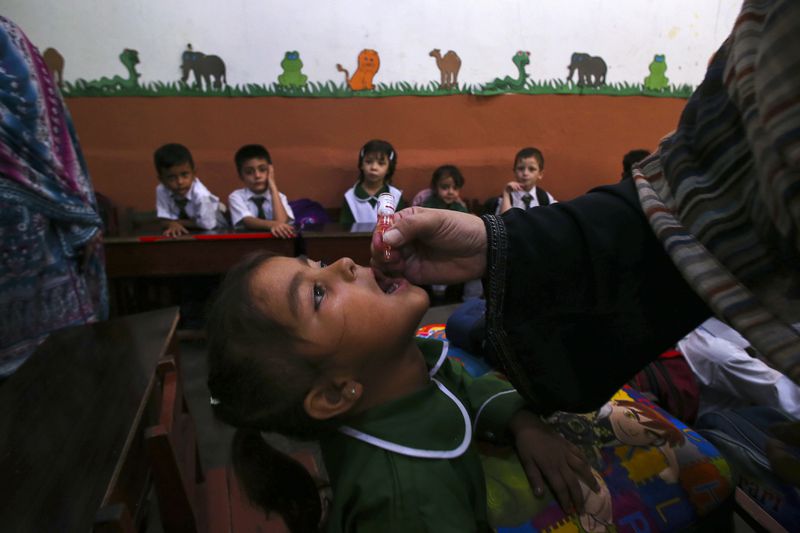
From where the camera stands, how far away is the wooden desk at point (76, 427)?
0.89 meters

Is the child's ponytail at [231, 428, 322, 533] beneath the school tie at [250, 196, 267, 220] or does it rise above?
beneath

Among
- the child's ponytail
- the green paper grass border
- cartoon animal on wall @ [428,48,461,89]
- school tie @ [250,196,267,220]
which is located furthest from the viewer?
cartoon animal on wall @ [428,48,461,89]

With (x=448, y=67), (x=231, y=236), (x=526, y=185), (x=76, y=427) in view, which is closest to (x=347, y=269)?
(x=76, y=427)

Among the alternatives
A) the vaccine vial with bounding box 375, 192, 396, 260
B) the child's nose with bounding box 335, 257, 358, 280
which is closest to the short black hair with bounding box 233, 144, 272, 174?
the vaccine vial with bounding box 375, 192, 396, 260

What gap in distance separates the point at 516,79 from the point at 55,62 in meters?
3.84

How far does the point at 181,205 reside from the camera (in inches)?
134

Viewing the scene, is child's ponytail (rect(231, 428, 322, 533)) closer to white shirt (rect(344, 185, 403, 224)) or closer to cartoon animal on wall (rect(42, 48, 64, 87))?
white shirt (rect(344, 185, 403, 224))

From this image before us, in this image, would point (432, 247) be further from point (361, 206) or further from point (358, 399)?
point (361, 206)

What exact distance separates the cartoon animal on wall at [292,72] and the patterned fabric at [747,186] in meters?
3.67

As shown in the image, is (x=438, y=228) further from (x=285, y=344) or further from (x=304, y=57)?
(x=304, y=57)

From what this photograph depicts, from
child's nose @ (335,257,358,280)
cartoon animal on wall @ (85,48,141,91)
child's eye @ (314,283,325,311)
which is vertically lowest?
child's eye @ (314,283,325,311)

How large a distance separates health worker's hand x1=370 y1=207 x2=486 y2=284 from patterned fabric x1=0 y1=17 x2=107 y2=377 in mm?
1585

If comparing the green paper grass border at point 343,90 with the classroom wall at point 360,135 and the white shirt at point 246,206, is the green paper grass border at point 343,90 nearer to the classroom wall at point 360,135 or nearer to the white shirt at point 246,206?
the classroom wall at point 360,135

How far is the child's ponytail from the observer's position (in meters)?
1.02
